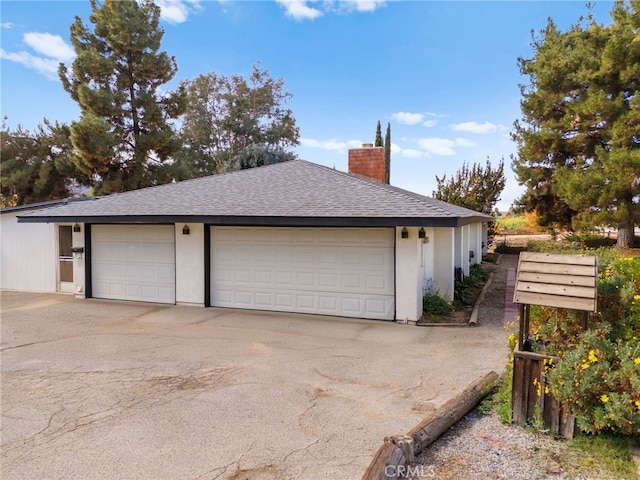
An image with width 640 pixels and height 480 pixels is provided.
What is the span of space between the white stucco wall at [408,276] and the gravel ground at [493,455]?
171 inches

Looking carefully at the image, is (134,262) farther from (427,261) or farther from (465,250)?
(465,250)

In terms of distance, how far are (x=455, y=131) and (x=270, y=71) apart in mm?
16803

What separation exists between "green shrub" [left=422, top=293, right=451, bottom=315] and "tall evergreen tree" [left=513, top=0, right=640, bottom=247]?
12.5 m

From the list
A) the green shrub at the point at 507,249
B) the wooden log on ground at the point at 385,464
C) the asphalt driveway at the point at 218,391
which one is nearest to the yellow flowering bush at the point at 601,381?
the asphalt driveway at the point at 218,391

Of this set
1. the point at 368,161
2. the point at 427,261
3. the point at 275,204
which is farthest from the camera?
the point at 368,161

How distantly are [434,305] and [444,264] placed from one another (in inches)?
64.4

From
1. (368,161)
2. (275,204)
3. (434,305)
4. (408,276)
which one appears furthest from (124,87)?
(434,305)

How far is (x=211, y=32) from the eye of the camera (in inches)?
782

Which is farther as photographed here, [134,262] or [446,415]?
[134,262]

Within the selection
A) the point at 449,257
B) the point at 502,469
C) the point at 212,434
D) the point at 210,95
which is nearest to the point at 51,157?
the point at 210,95

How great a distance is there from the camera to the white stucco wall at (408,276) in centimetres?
845

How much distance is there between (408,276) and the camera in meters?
8.49

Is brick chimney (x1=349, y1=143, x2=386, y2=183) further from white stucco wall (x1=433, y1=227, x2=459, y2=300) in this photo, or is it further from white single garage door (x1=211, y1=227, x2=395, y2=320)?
white single garage door (x1=211, y1=227, x2=395, y2=320)

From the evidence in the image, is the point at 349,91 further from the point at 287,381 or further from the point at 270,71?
the point at 287,381
